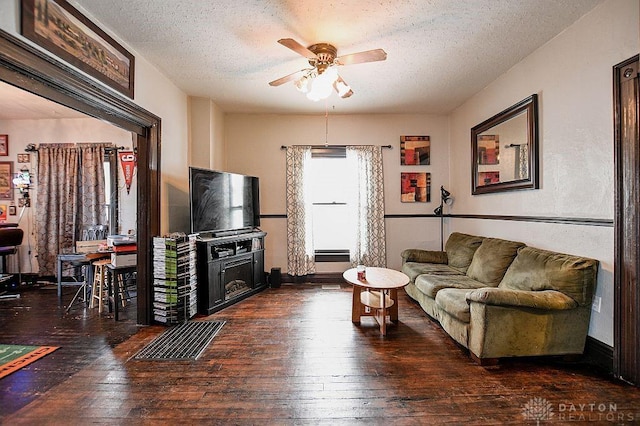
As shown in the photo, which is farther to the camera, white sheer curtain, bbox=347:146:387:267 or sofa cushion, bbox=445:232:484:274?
white sheer curtain, bbox=347:146:387:267

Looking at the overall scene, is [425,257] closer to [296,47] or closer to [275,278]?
[275,278]

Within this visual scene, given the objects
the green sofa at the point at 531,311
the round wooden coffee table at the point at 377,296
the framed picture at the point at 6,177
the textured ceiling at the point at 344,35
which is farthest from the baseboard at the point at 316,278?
the framed picture at the point at 6,177

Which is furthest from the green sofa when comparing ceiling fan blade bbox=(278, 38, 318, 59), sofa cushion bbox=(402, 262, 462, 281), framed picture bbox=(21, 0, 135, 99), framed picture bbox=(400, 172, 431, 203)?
framed picture bbox=(21, 0, 135, 99)

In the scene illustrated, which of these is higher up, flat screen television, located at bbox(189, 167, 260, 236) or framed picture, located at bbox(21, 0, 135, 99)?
framed picture, located at bbox(21, 0, 135, 99)

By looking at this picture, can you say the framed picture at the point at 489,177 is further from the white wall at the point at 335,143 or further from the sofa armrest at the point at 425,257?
the sofa armrest at the point at 425,257

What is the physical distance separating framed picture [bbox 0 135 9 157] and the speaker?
4.94 meters

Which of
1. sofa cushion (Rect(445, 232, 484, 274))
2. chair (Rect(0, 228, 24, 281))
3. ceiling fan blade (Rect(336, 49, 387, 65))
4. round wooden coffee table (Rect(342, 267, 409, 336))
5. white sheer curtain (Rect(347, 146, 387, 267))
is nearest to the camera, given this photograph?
ceiling fan blade (Rect(336, 49, 387, 65))

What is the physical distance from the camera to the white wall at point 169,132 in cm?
308

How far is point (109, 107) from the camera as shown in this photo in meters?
2.58

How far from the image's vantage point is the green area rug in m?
2.29

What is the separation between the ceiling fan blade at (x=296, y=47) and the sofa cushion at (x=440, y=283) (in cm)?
260

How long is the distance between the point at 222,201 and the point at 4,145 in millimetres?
4220

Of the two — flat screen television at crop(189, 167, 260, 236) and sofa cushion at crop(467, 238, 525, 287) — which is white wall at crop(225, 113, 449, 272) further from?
sofa cushion at crop(467, 238, 525, 287)

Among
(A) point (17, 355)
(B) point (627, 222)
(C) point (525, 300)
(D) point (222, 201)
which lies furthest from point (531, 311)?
(A) point (17, 355)
